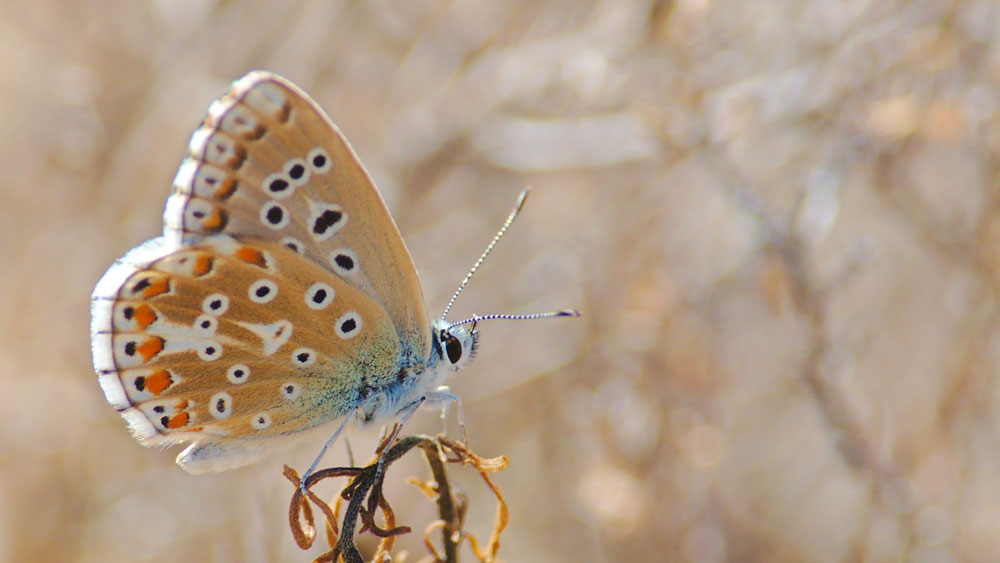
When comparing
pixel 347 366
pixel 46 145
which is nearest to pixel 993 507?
pixel 347 366

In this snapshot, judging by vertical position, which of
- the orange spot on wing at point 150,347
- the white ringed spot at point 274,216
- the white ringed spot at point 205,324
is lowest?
the orange spot on wing at point 150,347

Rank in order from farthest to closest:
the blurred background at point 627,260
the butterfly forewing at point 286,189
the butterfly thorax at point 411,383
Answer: the blurred background at point 627,260, the butterfly thorax at point 411,383, the butterfly forewing at point 286,189

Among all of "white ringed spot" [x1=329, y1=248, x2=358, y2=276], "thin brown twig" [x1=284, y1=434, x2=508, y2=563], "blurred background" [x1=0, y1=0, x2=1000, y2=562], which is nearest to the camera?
"thin brown twig" [x1=284, y1=434, x2=508, y2=563]

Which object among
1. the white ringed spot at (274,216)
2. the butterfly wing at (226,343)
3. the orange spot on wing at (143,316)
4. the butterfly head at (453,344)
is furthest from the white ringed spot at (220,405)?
the butterfly head at (453,344)

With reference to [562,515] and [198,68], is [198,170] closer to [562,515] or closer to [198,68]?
[198,68]

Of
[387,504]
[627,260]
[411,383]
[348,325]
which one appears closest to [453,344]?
[411,383]

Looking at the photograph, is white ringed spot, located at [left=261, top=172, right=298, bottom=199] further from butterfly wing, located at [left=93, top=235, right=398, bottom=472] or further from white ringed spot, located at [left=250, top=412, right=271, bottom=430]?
white ringed spot, located at [left=250, top=412, right=271, bottom=430]

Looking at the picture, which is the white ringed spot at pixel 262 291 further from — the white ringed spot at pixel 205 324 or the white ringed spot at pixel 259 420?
the white ringed spot at pixel 259 420

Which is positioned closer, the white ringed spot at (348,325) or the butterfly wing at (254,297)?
the butterfly wing at (254,297)

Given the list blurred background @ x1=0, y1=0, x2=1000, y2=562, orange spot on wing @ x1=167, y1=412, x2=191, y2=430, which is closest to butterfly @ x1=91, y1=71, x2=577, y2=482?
orange spot on wing @ x1=167, y1=412, x2=191, y2=430
